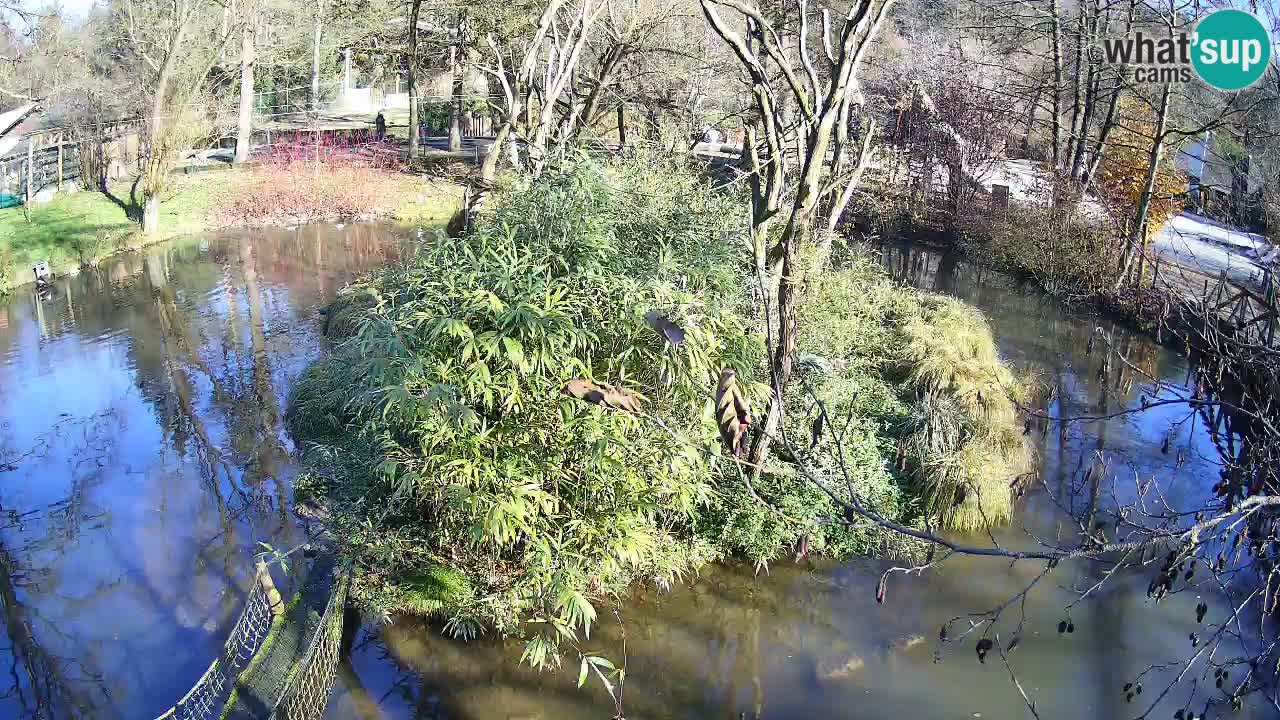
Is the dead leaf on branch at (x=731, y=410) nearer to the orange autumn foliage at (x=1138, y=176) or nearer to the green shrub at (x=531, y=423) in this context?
the green shrub at (x=531, y=423)

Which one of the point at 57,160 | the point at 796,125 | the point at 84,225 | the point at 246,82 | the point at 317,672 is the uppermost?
the point at 246,82

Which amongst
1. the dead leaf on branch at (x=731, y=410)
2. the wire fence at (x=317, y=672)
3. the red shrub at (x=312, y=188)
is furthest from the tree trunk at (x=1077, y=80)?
the dead leaf on branch at (x=731, y=410)

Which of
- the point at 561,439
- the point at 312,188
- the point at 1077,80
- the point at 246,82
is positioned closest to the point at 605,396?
the point at 561,439

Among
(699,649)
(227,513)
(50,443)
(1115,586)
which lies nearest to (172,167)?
(50,443)

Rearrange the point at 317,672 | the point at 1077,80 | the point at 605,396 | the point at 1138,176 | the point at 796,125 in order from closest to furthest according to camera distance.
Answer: the point at 605,396, the point at 317,672, the point at 796,125, the point at 1138,176, the point at 1077,80

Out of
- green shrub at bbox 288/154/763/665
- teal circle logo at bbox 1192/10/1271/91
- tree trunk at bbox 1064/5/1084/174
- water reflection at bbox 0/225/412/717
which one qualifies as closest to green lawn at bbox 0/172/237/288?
water reflection at bbox 0/225/412/717

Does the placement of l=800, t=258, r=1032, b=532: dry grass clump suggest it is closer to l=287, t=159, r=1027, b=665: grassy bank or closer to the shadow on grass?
l=287, t=159, r=1027, b=665: grassy bank

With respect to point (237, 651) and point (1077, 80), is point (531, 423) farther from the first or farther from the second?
point (1077, 80)
